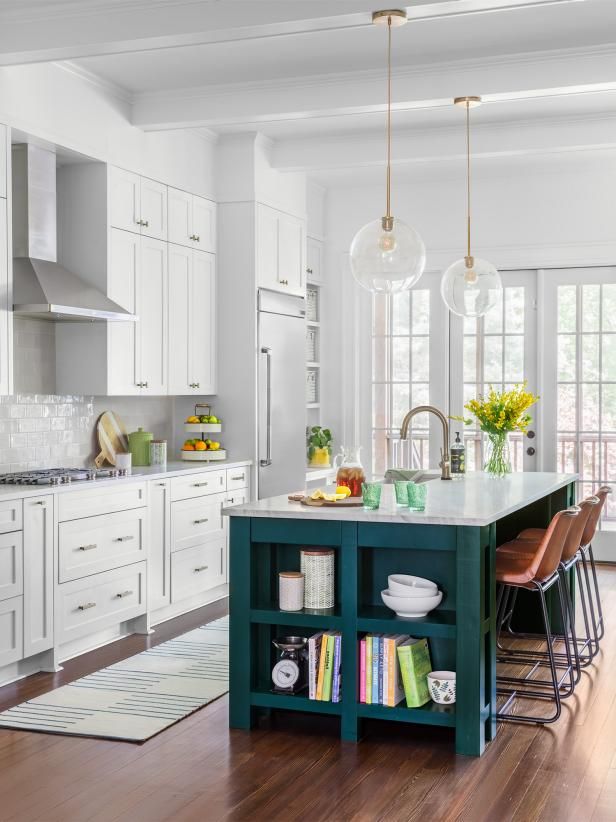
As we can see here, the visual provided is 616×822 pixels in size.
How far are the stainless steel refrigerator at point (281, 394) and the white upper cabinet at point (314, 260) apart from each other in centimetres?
48

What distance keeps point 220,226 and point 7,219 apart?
222 centimetres

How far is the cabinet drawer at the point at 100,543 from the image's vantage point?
4898 mm

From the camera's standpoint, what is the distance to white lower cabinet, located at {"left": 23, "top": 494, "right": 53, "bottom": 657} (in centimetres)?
461

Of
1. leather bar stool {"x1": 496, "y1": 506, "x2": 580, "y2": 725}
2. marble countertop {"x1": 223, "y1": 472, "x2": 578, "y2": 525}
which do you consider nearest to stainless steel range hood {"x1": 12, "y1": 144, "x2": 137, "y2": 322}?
marble countertop {"x1": 223, "y1": 472, "x2": 578, "y2": 525}

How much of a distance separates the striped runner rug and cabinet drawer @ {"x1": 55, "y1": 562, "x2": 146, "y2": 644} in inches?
10.5

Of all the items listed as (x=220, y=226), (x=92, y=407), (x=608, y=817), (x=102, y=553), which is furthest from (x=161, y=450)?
(x=608, y=817)

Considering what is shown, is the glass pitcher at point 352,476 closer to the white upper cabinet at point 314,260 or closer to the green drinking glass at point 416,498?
the green drinking glass at point 416,498

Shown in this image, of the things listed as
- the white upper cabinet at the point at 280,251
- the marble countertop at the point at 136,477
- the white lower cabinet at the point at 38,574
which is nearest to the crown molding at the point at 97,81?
the white upper cabinet at the point at 280,251

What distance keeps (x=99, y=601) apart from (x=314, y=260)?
381cm

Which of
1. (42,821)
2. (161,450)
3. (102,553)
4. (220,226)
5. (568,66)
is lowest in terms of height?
(42,821)

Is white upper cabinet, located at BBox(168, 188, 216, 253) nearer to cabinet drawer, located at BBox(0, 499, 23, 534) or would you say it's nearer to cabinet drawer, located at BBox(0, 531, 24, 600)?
cabinet drawer, located at BBox(0, 499, 23, 534)

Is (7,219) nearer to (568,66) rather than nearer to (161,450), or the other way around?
(161,450)

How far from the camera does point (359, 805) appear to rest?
3238 mm

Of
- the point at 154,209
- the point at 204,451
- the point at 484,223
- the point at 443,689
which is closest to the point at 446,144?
the point at 484,223
